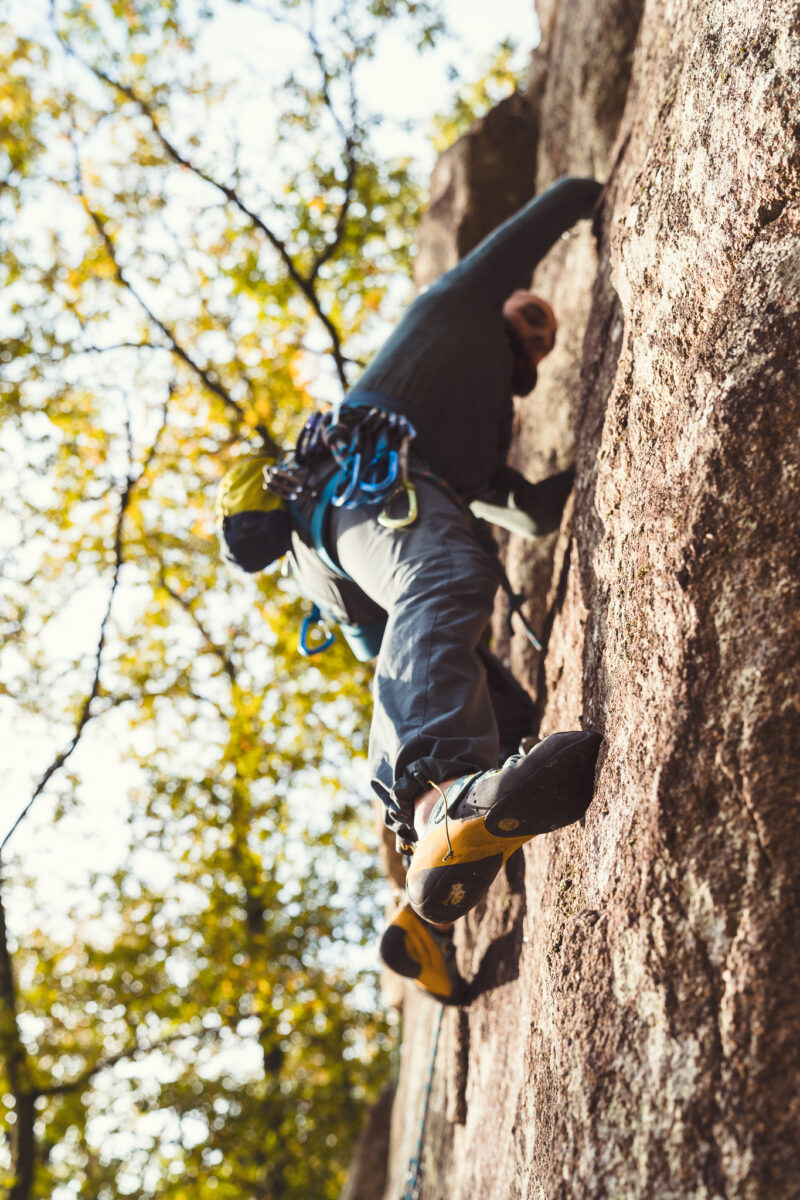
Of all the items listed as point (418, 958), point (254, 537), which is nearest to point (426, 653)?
point (254, 537)

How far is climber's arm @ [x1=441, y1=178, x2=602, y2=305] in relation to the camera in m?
4.00

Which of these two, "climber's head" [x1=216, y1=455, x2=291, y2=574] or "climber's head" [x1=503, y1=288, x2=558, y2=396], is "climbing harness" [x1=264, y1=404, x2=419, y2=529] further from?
"climber's head" [x1=503, y1=288, x2=558, y2=396]

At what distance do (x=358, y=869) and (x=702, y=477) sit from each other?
12322mm

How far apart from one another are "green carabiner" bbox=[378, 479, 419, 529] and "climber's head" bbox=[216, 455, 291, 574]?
1.91 feet

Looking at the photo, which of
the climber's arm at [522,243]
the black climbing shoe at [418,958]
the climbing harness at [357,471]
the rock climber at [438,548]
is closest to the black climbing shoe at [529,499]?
the rock climber at [438,548]

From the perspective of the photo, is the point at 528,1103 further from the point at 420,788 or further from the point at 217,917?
the point at 217,917

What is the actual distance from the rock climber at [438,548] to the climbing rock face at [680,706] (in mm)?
281

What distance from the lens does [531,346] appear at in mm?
4098

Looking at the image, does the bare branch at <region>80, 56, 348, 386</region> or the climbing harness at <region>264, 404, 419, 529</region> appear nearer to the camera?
the climbing harness at <region>264, 404, 419, 529</region>

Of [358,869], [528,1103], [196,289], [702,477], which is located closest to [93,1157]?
[358,869]

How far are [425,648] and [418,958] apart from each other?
172 centimetres

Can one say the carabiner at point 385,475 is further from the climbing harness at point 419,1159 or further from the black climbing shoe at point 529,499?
the climbing harness at point 419,1159

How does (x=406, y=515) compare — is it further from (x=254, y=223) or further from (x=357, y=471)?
(x=254, y=223)

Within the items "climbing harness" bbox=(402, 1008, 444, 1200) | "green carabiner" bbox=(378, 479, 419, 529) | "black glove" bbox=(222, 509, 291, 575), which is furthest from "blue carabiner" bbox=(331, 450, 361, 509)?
"climbing harness" bbox=(402, 1008, 444, 1200)
